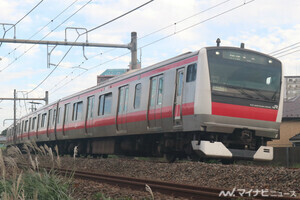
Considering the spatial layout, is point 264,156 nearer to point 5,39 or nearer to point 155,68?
point 155,68

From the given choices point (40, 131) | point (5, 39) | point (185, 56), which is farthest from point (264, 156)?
point (40, 131)

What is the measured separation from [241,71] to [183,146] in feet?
8.48

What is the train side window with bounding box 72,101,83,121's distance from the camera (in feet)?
62.7

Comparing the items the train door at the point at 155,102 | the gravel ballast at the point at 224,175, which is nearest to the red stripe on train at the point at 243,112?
the gravel ballast at the point at 224,175

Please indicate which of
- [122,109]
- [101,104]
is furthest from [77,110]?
[122,109]

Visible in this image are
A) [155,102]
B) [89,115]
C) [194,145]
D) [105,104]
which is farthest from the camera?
[89,115]

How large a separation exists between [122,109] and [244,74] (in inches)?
202

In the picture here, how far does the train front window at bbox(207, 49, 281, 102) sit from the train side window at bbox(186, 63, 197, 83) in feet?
1.37

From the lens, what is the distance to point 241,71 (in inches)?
433

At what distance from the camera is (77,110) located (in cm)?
1964

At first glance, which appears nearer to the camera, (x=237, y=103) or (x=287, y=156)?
(x=237, y=103)

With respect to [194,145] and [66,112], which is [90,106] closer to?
[66,112]

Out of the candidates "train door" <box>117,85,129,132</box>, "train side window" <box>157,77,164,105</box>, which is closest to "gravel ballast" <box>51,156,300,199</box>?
"train door" <box>117,85,129,132</box>

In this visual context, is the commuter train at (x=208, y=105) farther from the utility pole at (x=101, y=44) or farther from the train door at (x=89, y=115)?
the utility pole at (x=101, y=44)
